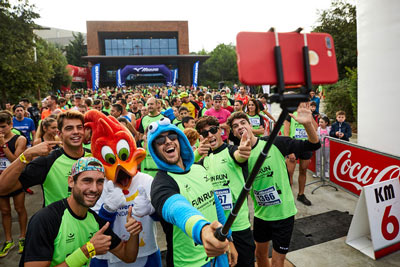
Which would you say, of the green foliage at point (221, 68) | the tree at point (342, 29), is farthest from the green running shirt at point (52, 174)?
the green foliage at point (221, 68)

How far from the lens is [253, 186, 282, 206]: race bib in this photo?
10.3ft

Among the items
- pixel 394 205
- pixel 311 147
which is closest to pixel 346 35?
pixel 394 205

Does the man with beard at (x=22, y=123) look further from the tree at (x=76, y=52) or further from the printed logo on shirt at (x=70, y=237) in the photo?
the tree at (x=76, y=52)

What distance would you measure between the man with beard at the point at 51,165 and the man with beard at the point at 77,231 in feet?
2.50

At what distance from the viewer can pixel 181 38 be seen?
47.3 meters

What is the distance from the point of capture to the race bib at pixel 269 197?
3131 millimetres

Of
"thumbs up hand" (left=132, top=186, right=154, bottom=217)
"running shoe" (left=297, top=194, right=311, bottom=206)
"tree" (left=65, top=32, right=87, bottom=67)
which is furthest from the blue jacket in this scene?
"tree" (left=65, top=32, right=87, bottom=67)

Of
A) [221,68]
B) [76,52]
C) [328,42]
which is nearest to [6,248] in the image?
[328,42]

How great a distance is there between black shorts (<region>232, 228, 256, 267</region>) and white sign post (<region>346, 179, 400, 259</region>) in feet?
6.79

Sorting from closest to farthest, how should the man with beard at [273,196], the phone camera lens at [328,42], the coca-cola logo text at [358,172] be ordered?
the phone camera lens at [328,42]
the man with beard at [273,196]
the coca-cola logo text at [358,172]

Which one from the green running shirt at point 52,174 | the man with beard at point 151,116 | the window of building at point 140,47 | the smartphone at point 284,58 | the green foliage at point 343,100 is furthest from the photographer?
the window of building at point 140,47

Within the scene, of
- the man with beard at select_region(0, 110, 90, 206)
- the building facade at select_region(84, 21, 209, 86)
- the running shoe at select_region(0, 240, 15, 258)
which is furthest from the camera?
the building facade at select_region(84, 21, 209, 86)

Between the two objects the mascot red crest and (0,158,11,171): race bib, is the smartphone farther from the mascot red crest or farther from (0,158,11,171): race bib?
(0,158,11,171): race bib

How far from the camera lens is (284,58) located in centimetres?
113
